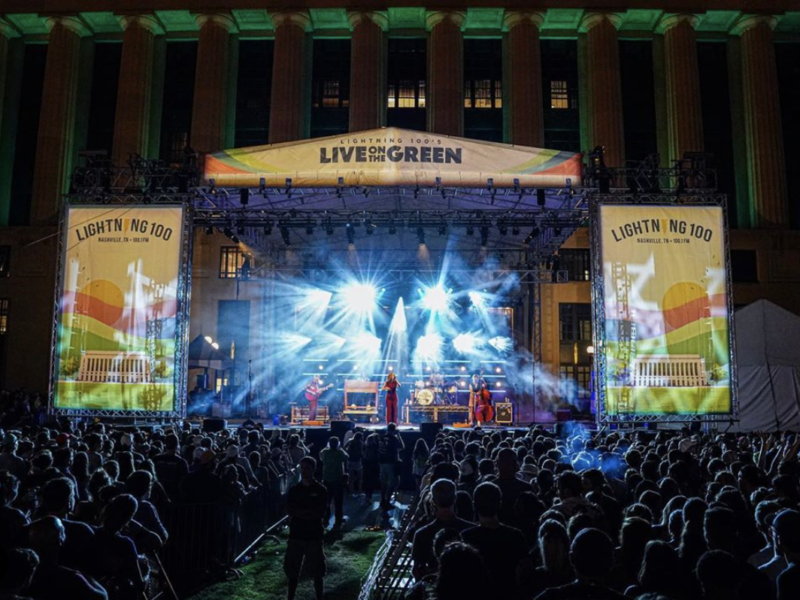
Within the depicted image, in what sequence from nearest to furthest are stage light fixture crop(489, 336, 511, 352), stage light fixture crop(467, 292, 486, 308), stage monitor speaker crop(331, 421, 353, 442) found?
stage monitor speaker crop(331, 421, 353, 442) < stage light fixture crop(467, 292, 486, 308) < stage light fixture crop(489, 336, 511, 352)

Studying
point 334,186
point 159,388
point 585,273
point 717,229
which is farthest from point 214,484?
point 585,273

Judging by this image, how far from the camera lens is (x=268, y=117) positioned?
122 ft

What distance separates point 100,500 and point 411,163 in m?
12.8

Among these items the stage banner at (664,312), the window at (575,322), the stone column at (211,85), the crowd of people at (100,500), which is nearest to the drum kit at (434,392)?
the window at (575,322)

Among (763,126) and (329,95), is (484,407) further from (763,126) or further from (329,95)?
(763,126)

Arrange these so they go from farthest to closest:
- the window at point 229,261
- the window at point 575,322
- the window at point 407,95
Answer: the window at point 407,95, the window at point 229,261, the window at point 575,322

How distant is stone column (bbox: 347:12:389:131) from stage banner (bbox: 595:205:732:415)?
1978 centimetres

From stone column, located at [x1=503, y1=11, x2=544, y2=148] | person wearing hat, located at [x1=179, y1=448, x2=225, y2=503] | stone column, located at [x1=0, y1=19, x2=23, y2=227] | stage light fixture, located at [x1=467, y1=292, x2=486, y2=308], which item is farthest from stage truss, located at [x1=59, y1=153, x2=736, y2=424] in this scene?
stone column, located at [x1=0, y1=19, x2=23, y2=227]

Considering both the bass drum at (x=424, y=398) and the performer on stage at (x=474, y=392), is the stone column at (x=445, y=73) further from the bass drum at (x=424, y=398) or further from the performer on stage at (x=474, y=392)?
the bass drum at (x=424, y=398)

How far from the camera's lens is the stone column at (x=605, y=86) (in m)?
34.6

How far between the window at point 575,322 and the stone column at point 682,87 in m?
8.67

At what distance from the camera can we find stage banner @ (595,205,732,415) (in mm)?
17312

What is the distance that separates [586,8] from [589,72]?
315 cm

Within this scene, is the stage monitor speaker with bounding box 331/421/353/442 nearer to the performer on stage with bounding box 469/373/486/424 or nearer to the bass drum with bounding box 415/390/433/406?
the performer on stage with bounding box 469/373/486/424
